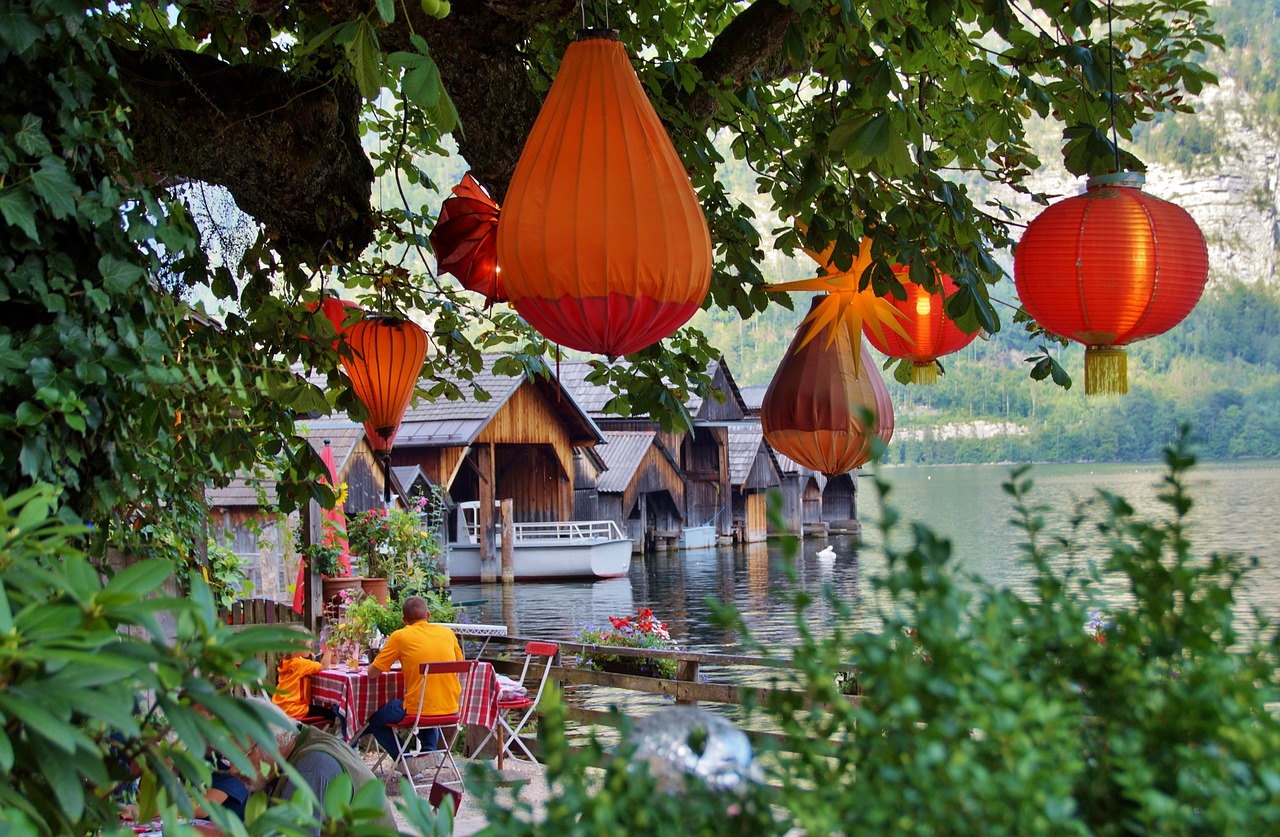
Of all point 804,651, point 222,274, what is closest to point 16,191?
point 804,651

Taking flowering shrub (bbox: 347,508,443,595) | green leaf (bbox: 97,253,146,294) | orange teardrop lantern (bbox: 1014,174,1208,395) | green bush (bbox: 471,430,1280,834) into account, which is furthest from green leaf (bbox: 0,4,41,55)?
flowering shrub (bbox: 347,508,443,595)

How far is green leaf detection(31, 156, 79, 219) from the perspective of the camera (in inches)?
83.9

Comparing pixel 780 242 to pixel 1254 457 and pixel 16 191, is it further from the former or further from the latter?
pixel 1254 457

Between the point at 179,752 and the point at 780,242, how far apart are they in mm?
3610

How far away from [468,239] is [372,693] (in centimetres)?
395

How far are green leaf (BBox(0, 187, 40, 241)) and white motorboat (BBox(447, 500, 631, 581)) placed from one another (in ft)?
92.8

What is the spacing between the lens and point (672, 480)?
124 ft

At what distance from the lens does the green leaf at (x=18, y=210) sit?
6.77ft

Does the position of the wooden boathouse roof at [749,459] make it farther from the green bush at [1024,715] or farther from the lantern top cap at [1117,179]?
the green bush at [1024,715]

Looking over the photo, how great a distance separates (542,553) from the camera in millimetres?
30688

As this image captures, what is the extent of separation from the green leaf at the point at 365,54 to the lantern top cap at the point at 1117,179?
2.45 meters

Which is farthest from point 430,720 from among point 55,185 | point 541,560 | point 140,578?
point 541,560

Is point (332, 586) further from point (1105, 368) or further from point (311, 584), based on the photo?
point (1105, 368)

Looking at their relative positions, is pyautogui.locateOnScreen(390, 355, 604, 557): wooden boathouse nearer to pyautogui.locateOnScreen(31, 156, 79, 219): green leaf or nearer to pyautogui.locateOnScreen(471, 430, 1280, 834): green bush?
pyautogui.locateOnScreen(31, 156, 79, 219): green leaf
